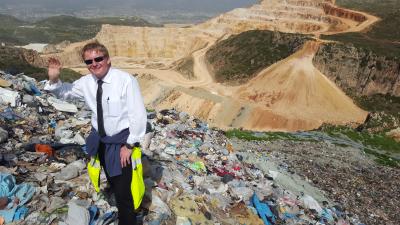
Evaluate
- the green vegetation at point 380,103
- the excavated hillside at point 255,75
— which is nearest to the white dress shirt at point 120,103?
the excavated hillside at point 255,75

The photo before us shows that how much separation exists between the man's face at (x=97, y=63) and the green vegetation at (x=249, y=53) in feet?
136

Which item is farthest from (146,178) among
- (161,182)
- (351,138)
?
(351,138)

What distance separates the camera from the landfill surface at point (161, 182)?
6.55 metres

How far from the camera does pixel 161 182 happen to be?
8008mm

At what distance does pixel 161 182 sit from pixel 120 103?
3348 millimetres

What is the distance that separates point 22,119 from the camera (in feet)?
32.3

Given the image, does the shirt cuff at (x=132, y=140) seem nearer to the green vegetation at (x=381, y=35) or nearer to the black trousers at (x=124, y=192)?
the black trousers at (x=124, y=192)

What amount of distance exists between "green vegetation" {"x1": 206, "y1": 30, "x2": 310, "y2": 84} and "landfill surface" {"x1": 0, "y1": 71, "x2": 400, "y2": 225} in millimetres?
30977

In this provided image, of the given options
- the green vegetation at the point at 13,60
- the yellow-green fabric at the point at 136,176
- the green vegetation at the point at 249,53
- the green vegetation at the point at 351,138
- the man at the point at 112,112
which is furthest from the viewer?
the green vegetation at the point at 249,53

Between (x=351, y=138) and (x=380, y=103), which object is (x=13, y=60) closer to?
(x=351, y=138)

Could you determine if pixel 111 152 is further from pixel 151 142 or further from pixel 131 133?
pixel 151 142

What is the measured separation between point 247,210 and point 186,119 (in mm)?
7240

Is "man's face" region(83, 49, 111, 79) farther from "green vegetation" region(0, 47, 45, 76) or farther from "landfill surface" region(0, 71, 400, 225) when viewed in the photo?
"green vegetation" region(0, 47, 45, 76)

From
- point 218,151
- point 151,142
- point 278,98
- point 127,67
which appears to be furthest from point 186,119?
point 127,67
